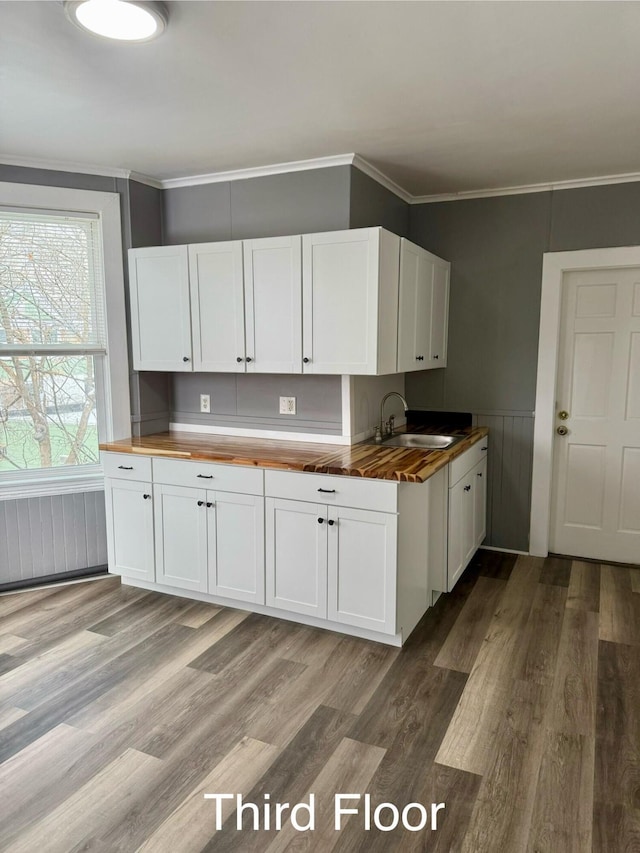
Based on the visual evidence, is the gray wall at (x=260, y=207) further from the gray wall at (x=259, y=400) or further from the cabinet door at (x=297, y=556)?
the cabinet door at (x=297, y=556)

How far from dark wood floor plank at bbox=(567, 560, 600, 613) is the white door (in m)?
0.18

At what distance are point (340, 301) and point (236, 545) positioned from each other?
55.1 inches

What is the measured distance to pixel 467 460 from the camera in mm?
3480

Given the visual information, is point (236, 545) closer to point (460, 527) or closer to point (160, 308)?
point (460, 527)

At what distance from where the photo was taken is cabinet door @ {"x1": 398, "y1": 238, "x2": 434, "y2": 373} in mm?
3250

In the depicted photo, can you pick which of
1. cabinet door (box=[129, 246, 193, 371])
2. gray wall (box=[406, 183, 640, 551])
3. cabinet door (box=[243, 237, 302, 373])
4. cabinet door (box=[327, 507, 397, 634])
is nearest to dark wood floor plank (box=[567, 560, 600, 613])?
gray wall (box=[406, 183, 640, 551])

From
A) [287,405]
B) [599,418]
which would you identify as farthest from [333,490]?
[599,418]

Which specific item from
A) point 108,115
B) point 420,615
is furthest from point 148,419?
point 420,615

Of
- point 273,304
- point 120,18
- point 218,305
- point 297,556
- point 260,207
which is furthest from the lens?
point 260,207

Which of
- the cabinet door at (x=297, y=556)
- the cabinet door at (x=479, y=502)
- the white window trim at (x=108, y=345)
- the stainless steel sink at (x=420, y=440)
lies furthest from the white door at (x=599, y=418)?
the white window trim at (x=108, y=345)

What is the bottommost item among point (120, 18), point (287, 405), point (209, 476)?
point (209, 476)

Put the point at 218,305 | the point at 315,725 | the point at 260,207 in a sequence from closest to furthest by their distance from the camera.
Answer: the point at 315,725
the point at 218,305
the point at 260,207

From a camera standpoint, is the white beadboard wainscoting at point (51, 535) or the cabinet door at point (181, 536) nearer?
the cabinet door at point (181, 536)

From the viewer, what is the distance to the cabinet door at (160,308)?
3.44 m
